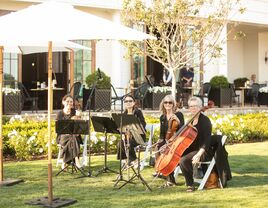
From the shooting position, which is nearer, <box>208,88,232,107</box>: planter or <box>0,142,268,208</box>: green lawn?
<box>0,142,268,208</box>: green lawn

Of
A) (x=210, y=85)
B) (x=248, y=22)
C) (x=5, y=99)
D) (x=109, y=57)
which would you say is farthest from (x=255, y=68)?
(x=5, y=99)

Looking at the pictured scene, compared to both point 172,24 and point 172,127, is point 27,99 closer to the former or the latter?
point 172,24

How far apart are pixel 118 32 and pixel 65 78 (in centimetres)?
1248

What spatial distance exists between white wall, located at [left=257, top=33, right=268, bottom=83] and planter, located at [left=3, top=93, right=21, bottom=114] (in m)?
13.8

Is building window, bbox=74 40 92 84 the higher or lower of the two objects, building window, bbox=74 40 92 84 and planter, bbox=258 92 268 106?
the higher

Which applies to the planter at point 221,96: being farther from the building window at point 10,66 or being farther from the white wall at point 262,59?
the building window at point 10,66

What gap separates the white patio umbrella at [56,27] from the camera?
6121 mm

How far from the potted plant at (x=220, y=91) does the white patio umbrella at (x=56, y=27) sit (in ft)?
44.5

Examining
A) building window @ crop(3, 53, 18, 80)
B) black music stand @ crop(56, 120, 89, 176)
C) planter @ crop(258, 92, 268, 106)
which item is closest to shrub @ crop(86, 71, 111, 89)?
building window @ crop(3, 53, 18, 80)

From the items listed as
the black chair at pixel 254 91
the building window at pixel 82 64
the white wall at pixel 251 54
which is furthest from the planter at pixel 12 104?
the white wall at pixel 251 54

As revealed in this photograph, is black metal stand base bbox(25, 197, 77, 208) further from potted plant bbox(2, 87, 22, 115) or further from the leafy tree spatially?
potted plant bbox(2, 87, 22, 115)

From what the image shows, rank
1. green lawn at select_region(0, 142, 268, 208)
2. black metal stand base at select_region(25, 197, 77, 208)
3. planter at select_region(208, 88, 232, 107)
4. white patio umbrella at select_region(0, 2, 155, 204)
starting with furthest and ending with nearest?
planter at select_region(208, 88, 232, 107)
green lawn at select_region(0, 142, 268, 208)
black metal stand base at select_region(25, 197, 77, 208)
white patio umbrella at select_region(0, 2, 155, 204)

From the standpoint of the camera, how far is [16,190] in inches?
292

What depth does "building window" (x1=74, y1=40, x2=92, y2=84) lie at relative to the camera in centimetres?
1831
